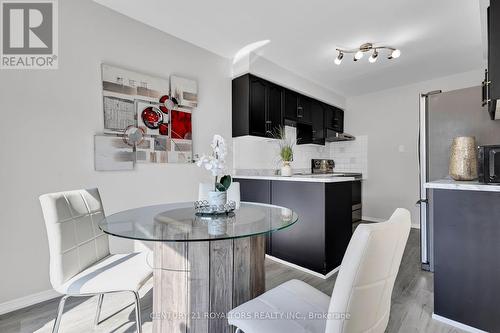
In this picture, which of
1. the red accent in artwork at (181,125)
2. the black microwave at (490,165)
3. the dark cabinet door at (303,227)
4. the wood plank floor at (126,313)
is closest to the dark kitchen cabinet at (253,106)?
the red accent in artwork at (181,125)

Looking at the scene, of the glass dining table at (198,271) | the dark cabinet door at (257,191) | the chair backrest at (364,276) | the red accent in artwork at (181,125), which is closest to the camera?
the chair backrest at (364,276)

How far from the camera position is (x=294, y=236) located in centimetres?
Result: 262

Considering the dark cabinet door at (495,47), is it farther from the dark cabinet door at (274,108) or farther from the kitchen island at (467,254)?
the dark cabinet door at (274,108)

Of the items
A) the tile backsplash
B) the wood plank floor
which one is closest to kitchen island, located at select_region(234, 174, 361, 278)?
the wood plank floor

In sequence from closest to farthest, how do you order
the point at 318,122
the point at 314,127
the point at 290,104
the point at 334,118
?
1. the point at 290,104
2. the point at 314,127
3. the point at 318,122
4. the point at 334,118

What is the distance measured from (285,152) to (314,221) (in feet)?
3.55

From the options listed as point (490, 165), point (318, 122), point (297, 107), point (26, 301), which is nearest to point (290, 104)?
point (297, 107)

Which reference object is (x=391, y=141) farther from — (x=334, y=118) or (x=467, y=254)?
(x=467, y=254)

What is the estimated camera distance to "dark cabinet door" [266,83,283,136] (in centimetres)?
349

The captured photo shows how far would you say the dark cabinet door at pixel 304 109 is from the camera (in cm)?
402

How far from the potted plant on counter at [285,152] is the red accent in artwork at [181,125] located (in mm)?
1224

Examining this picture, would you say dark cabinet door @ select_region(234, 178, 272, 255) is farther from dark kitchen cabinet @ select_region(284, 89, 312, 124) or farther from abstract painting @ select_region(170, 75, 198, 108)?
dark kitchen cabinet @ select_region(284, 89, 312, 124)

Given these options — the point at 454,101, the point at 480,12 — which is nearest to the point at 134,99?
the point at 454,101

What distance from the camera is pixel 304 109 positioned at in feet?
13.5
